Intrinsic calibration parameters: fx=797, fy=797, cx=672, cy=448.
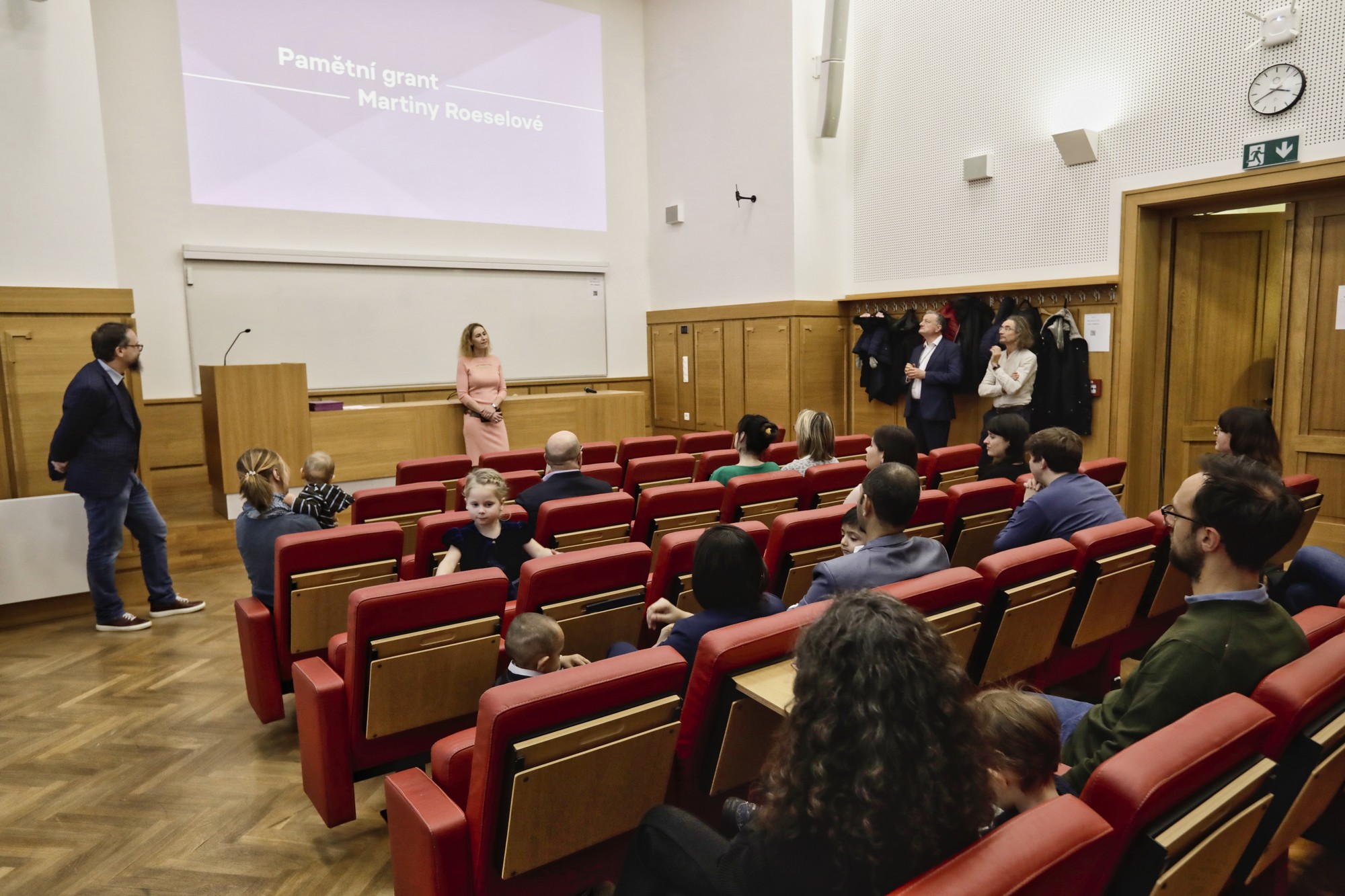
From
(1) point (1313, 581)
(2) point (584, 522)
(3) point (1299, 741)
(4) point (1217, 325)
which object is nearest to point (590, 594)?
(2) point (584, 522)

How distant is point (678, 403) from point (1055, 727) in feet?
A: 25.8

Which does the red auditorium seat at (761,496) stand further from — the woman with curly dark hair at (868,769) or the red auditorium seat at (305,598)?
the woman with curly dark hair at (868,769)

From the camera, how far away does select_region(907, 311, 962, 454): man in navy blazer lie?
640 centimetres

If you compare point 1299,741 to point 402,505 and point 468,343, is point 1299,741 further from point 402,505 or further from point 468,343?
point 468,343

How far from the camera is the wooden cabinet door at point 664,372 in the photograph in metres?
9.16

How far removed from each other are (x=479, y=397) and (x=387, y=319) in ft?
5.09

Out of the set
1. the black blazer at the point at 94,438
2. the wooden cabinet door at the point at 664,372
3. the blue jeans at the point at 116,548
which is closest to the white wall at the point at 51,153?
the black blazer at the point at 94,438

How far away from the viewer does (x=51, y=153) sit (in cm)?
512

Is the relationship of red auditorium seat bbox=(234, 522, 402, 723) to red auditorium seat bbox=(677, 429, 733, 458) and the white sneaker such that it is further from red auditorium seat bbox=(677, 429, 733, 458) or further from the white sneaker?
red auditorium seat bbox=(677, 429, 733, 458)

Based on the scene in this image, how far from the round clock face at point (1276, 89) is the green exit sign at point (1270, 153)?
6.9 inches

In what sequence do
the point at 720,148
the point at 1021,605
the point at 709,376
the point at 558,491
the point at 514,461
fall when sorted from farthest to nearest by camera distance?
the point at 709,376, the point at 720,148, the point at 514,461, the point at 558,491, the point at 1021,605

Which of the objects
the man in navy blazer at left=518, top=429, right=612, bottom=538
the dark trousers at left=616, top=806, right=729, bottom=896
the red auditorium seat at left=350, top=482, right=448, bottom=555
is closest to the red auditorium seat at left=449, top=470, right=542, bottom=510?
the red auditorium seat at left=350, top=482, right=448, bottom=555

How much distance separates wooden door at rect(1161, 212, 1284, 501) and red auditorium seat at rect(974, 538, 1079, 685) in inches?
155

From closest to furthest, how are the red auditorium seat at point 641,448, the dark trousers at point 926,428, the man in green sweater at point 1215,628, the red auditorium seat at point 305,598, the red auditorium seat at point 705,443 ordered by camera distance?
the man in green sweater at point 1215,628, the red auditorium seat at point 305,598, the red auditorium seat at point 641,448, the red auditorium seat at point 705,443, the dark trousers at point 926,428
